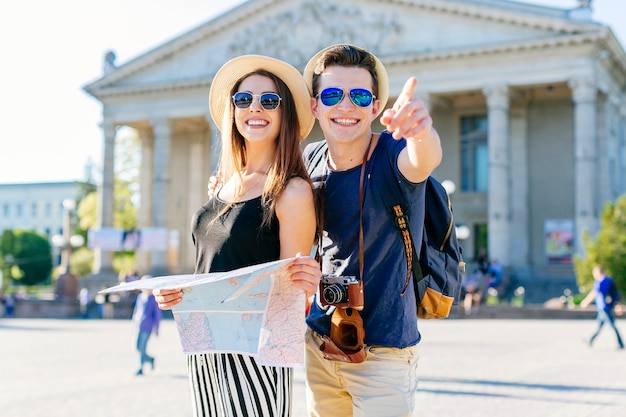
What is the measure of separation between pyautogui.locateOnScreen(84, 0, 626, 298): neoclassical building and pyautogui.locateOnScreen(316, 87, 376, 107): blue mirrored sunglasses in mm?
36616

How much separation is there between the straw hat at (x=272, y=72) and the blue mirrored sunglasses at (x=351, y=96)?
0.16 metres

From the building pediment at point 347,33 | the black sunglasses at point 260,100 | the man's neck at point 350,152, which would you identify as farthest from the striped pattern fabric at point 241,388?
the building pediment at point 347,33

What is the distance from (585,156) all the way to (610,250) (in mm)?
11769

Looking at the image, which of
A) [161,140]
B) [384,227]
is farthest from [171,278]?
[161,140]

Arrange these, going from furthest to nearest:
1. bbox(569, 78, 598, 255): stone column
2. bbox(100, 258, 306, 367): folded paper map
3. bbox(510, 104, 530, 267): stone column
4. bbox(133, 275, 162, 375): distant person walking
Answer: bbox(510, 104, 530, 267): stone column
bbox(569, 78, 598, 255): stone column
bbox(133, 275, 162, 375): distant person walking
bbox(100, 258, 306, 367): folded paper map

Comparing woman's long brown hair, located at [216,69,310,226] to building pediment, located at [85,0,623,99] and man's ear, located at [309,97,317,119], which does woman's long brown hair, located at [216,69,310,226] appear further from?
building pediment, located at [85,0,623,99]

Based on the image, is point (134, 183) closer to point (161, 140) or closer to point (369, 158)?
point (161, 140)

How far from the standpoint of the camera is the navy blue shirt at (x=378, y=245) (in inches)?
139

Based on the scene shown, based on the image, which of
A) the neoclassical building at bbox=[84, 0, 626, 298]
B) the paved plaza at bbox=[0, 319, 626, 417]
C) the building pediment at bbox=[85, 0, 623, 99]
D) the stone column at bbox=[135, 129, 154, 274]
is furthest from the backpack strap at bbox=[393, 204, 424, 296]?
the stone column at bbox=[135, 129, 154, 274]

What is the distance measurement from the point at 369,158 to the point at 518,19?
41599 mm

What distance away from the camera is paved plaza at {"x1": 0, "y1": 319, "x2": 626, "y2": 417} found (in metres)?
9.66

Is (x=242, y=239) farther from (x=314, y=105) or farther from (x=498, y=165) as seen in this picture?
(x=498, y=165)

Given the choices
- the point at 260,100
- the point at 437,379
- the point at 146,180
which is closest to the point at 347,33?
the point at 146,180

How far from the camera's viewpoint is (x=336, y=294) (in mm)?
3490
